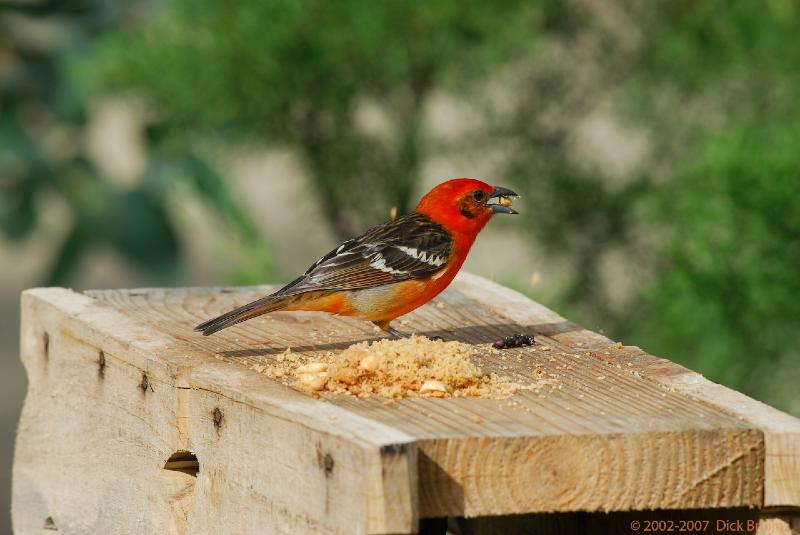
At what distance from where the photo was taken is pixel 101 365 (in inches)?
147

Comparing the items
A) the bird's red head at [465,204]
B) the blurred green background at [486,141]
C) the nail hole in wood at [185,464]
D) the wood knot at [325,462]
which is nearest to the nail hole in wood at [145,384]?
the nail hole in wood at [185,464]

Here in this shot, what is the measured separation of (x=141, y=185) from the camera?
7.68m

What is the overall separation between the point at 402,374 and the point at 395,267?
2.98 feet

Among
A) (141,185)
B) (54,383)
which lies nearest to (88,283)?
(141,185)

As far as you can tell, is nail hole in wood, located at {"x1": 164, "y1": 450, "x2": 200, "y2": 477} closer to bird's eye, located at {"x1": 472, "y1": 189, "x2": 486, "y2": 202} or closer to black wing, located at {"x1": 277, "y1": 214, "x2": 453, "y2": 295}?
black wing, located at {"x1": 277, "y1": 214, "x2": 453, "y2": 295}

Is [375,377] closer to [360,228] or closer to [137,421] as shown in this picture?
[137,421]

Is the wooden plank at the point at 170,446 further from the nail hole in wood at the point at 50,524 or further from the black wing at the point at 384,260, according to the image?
the black wing at the point at 384,260

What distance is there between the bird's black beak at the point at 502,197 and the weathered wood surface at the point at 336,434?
317 millimetres

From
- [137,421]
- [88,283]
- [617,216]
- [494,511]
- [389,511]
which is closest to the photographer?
[389,511]

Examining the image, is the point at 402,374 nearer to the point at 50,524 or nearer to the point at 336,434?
the point at 336,434

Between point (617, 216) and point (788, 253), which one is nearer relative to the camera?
point (788, 253)

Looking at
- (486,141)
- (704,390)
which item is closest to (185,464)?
(704,390)

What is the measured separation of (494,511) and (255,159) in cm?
445

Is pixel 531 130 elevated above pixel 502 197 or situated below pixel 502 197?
above
